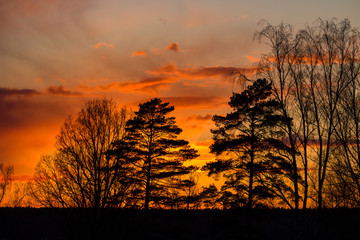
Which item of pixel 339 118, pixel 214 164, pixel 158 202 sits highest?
pixel 339 118

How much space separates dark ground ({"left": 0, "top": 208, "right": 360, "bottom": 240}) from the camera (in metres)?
19.3

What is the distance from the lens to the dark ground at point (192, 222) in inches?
761

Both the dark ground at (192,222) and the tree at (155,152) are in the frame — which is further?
the tree at (155,152)

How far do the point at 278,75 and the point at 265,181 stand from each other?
804 cm

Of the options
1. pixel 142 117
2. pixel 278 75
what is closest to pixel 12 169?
pixel 142 117

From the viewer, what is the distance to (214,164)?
3098cm

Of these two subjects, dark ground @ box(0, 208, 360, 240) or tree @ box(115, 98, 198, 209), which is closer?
dark ground @ box(0, 208, 360, 240)

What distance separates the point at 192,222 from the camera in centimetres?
4234

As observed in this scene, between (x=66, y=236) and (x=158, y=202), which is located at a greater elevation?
(x=158, y=202)

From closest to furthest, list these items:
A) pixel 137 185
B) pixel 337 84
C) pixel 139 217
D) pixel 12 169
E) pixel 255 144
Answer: pixel 337 84
pixel 139 217
pixel 255 144
pixel 137 185
pixel 12 169

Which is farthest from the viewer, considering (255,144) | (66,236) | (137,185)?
(137,185)

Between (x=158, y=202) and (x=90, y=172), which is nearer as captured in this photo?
(x=90, y=172)

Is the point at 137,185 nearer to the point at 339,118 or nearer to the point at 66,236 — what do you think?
the point at 66,236

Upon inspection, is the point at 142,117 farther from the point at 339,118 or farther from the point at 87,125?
the point at 339,118
